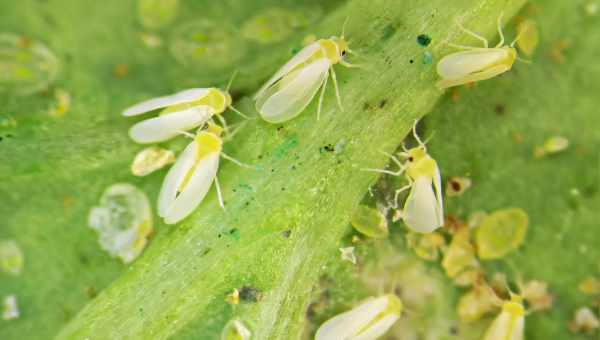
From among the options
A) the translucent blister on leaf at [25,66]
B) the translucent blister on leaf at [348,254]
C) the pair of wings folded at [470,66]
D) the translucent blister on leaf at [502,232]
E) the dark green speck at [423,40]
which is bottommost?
the translucent blister on leaf at [502,232]

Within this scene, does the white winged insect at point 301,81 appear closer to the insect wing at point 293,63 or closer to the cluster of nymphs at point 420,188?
the insect wing at point 293,63

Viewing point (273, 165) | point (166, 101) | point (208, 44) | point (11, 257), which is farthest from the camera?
point (208, 44)

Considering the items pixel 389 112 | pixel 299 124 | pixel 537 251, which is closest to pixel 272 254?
pixel 299 124

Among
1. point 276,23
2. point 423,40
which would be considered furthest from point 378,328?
point 276,23

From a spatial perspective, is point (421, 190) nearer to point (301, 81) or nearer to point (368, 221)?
point (368, 221)

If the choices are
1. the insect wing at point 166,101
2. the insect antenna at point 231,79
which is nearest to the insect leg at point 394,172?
the insect antenna at point 231,79

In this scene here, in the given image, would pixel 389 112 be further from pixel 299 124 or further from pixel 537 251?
pixel 537 251
